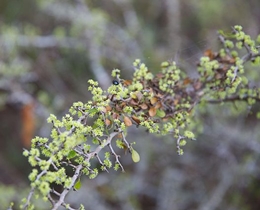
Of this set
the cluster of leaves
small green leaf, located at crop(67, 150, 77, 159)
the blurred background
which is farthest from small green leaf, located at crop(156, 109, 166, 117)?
the blurred background

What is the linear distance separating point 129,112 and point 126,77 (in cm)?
177

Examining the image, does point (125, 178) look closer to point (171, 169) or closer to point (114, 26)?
point (171, 169)

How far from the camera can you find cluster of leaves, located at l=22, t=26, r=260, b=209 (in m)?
1.00

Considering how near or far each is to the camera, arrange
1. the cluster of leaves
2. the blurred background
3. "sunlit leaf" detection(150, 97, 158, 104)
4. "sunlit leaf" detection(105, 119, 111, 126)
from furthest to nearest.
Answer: the blurred background, "sunlit leaf" detection(150, 97, 158, 104), "sunlit leaf" detection(105, 119, 111, 126), the cluster of leaves

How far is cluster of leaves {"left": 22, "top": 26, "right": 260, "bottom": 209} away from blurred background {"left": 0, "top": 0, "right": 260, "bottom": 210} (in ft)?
2.93

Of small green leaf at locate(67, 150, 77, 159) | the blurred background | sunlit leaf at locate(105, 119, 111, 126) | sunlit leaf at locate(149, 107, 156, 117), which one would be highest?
the blurred background

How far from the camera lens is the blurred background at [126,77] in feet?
8.79

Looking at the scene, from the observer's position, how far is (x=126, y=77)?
290cm

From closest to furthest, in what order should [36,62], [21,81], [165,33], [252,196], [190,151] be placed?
1. [252,196]
2. [190,151]
3. [21,81]
4. [36,62]
5. [165,33]

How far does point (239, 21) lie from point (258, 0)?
39 cm

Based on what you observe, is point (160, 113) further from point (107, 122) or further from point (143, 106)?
point (107, 122)

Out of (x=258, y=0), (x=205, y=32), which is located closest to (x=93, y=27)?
(x=205, y=32)

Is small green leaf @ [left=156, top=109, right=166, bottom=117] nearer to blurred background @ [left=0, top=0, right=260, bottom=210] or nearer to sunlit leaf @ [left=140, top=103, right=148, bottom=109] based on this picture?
sunlit leaf @ [left=140, top=103, right=148, bottom=109]

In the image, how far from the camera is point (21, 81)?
3.17m
